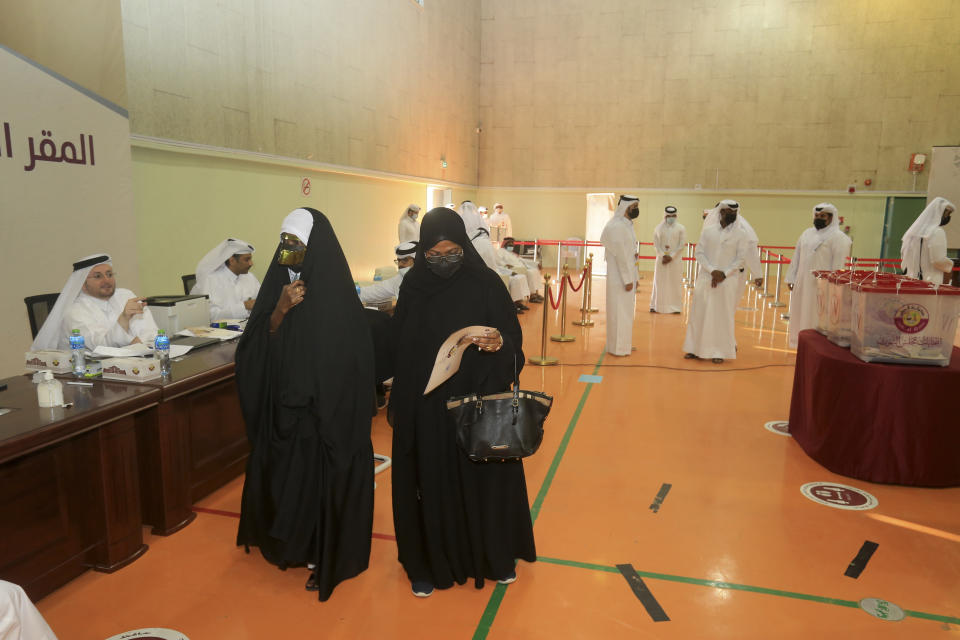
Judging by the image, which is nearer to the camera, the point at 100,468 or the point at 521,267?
the point at 100,468

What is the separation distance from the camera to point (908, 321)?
3.93 metres

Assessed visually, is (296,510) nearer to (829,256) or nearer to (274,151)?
(274,151)

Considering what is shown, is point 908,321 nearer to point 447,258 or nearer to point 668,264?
point 447,258

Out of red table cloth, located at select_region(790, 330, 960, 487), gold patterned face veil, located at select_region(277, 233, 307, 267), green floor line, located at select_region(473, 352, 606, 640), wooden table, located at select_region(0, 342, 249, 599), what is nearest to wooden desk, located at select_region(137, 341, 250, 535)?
wooden table, located at select_region(0, 342, 249, 599)

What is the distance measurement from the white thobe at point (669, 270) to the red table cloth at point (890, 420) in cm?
629

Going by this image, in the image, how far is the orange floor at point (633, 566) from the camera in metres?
2.64

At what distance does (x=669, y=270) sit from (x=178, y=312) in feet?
27.3

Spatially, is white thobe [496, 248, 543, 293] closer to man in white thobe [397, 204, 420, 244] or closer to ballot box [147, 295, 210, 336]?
man in white thobe [397, 204, 420, 244]

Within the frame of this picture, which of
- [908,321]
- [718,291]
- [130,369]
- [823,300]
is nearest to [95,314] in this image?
[130,369]

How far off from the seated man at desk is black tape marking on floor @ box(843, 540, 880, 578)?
4.27 metres

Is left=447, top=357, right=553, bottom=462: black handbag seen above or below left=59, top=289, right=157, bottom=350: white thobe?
below

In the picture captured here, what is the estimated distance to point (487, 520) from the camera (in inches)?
108

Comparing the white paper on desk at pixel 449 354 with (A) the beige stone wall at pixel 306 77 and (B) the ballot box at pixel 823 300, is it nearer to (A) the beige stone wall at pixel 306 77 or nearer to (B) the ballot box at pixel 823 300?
(B) the ballot box at pixel 823 300

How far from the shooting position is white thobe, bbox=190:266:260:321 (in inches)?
212
